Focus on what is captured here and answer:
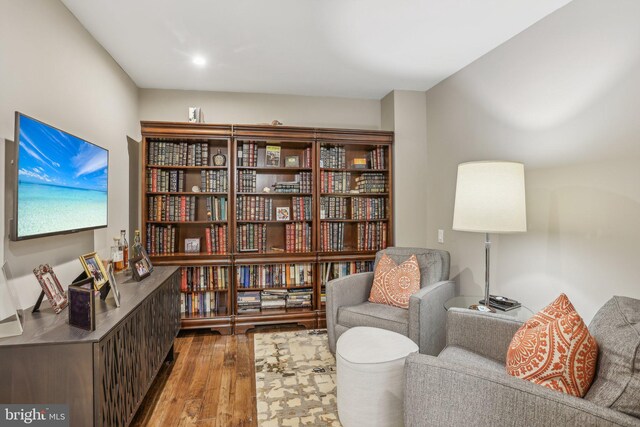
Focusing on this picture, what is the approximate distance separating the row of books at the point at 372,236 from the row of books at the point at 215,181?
1.51 metres

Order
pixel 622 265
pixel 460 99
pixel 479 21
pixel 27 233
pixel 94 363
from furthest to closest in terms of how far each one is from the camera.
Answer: pixel 460 99 → pixel 479 21 → pixel 622 265 → pixel 27 233 → pixel 94 363

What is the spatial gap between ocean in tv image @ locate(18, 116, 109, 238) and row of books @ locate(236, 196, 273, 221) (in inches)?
49.3

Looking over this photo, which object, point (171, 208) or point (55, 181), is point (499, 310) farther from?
point (171, 208)

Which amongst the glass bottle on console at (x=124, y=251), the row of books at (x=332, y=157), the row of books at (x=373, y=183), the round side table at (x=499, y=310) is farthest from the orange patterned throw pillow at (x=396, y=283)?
the glass bottle on console at (x=124, y=251)

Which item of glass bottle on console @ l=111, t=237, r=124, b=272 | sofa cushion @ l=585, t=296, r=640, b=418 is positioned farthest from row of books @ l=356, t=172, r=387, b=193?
sofa cushion @ l=585, t=296, r=640, b=418

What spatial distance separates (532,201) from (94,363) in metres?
2.68

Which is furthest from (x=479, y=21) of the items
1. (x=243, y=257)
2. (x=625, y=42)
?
(x=243, y=257)

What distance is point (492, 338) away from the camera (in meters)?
1.75

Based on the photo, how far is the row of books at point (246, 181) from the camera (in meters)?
3.36

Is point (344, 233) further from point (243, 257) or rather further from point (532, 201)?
point (532, 201)

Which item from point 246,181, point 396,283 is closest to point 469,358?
point 396,283

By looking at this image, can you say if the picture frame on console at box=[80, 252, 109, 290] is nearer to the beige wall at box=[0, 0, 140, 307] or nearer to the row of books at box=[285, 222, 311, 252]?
the beige wall at box=[0, 0, 140, 307]

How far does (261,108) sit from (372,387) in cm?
298

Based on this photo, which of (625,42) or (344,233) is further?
(344,233)
